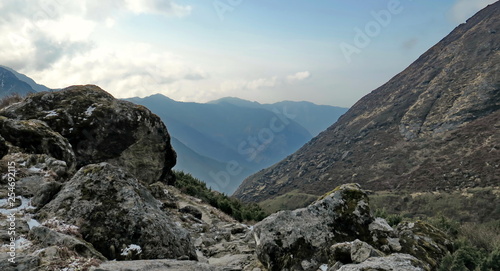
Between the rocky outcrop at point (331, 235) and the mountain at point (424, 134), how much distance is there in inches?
2815

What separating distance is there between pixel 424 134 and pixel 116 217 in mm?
113193

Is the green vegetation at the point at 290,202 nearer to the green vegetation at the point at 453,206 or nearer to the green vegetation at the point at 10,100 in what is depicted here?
the green vegetation at the point at 453,206

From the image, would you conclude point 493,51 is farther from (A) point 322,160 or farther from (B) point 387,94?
(A) point 322,160

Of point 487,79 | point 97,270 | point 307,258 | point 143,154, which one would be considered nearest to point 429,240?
point 307,258

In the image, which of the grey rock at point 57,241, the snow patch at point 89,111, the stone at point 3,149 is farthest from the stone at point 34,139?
the grey rock at point 57,241

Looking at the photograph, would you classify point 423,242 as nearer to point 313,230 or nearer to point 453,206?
point 313,230

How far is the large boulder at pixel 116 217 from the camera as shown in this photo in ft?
22.7

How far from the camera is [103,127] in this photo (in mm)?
18031

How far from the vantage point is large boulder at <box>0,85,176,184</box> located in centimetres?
1664

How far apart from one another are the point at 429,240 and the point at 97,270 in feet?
33.0

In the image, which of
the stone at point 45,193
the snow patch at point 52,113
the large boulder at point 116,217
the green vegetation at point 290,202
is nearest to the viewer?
the large boulder at point 116,217

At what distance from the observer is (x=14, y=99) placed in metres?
20.9

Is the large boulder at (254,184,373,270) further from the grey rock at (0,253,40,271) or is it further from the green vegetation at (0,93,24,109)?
the green vegetation at (0,93,24,109)

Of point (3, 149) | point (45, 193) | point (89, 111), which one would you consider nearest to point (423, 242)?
point (45, 193)
